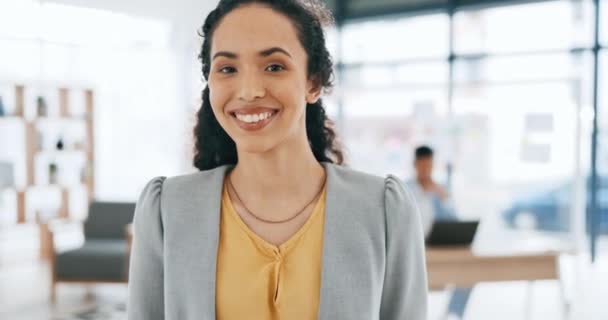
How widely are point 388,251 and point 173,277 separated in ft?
1.41

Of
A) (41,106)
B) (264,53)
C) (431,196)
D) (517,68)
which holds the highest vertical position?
(517,68)

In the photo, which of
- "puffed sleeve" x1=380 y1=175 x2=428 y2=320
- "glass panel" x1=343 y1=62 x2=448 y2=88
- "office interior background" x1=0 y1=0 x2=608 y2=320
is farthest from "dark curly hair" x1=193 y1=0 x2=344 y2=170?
"glass panel" x1=343 y1=62 x2=448 y2=88

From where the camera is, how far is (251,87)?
1.10 meters

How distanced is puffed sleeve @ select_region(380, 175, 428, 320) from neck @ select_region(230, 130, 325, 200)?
167 mm

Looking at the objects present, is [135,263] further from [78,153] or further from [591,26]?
[591,26]

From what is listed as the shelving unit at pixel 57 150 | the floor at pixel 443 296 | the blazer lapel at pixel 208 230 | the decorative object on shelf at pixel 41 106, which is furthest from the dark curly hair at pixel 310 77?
the decorative object on shelf at pixel 41 106

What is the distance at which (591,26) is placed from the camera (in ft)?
22.8

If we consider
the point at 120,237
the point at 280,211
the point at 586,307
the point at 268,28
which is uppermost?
the point at 268,28

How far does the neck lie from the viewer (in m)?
1.21

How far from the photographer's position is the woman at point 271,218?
3.69 ft

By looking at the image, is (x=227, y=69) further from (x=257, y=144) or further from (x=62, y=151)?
(x=62, y=151)

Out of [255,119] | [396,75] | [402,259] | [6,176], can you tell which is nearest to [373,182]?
[402,259]

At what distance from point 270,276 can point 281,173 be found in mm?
213

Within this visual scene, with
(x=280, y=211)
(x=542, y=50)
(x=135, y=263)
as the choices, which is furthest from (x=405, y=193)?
(x=542, y=50)
